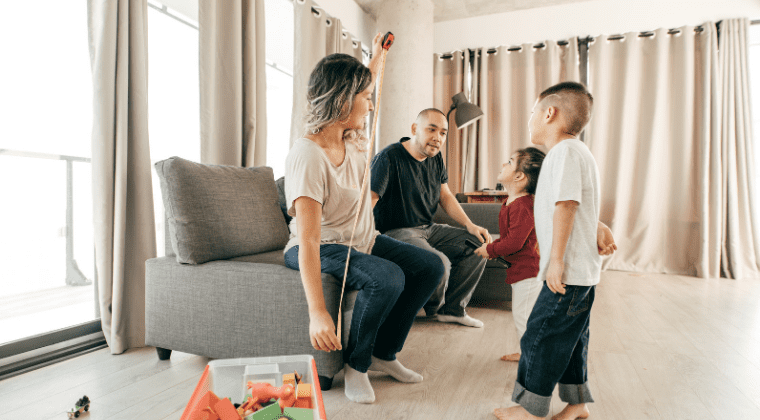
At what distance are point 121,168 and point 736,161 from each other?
436 cm

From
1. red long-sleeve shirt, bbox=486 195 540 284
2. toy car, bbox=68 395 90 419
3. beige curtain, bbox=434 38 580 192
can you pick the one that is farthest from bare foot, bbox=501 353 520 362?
beige curtain, bbox=434 38 580 192

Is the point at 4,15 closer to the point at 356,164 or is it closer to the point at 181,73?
the point at 181,73

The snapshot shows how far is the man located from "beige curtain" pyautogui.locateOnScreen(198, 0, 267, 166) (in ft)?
2.53

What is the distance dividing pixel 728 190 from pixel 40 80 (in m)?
4.71

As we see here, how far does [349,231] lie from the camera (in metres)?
1.36

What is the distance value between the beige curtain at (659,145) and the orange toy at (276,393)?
3.60m

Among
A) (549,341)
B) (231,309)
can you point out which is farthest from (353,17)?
(549,341)

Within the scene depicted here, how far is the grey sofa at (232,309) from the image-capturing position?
1.33 metres

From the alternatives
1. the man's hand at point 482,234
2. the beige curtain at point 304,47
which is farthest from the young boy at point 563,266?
the beige curtain at point 304,47

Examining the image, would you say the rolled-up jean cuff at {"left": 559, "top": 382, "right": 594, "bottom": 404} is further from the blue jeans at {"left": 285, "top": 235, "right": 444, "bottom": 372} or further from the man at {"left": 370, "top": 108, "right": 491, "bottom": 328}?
the man at {"left": 370, "top": 108, "right": 491, "bottom": 328}

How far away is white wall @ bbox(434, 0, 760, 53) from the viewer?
3.56 metres

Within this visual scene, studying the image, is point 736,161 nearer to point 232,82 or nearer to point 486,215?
point 486,215

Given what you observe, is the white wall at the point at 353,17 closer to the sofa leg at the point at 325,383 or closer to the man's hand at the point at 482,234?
the man's hand at the point at 482,234

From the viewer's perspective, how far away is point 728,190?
11.3 feet
